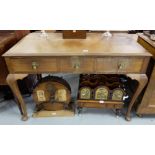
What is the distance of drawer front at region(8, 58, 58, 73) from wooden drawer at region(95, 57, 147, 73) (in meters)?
0.30

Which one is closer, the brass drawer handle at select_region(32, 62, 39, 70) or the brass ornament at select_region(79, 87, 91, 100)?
the brass drawer handle at select_region(32, 62, 39, 70)

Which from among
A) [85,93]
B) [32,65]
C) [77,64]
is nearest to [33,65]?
[32,65]

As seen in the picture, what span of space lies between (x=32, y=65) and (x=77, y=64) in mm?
301

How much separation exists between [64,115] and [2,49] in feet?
2.40

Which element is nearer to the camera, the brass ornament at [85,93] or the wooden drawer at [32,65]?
the wooden drawer at [32,65]

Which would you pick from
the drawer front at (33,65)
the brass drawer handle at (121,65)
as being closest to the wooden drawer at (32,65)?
the drawer front at (33,65)

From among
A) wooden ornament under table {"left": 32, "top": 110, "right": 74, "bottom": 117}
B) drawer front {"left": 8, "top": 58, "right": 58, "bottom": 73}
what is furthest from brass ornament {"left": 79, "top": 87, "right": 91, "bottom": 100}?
drawer front {"left": 8, "top": 58, "right": 58, "bottom": 73}

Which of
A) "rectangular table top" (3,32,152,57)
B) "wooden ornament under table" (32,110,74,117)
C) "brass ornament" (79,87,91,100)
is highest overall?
"rectangular table top" (3,32,152,57)

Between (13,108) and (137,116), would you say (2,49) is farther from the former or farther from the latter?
(137,116)

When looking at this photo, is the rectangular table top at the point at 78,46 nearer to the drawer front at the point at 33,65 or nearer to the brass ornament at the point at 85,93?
the drawer front at the point at 33,65

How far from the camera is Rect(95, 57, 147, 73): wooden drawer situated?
1.02 metres

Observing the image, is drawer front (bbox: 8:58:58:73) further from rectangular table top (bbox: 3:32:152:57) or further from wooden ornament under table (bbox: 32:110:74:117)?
wooden ornament under table (bbox: 32:110:74:117)

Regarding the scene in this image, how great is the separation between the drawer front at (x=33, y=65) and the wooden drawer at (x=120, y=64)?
30 cm

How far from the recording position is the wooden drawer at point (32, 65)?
3.37ft
